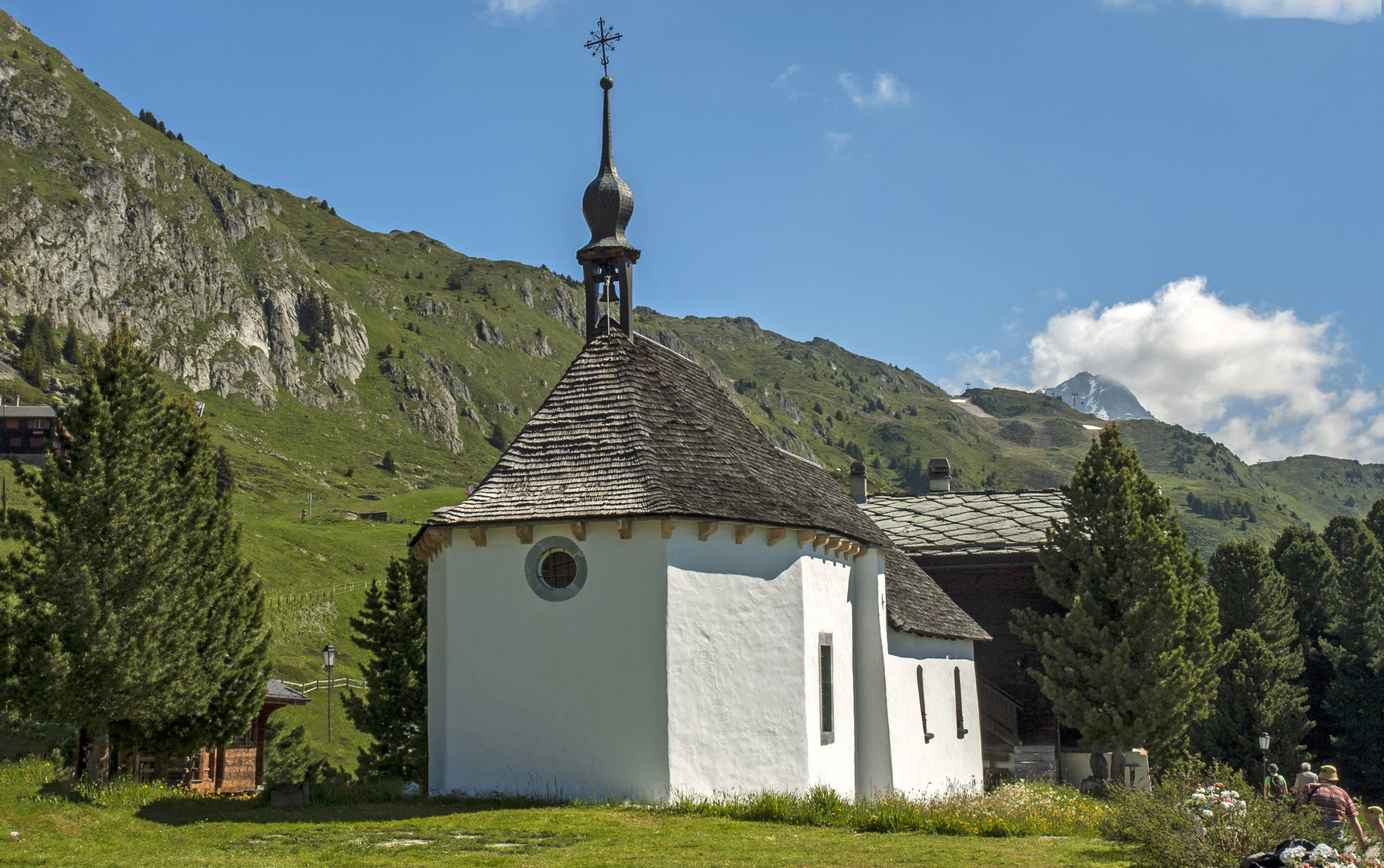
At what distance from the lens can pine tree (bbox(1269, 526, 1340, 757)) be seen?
49281 mm

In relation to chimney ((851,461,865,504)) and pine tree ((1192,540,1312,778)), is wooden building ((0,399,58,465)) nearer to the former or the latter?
chimney ((851,461,865,504))

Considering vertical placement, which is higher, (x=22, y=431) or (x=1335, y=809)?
(x=22, y=431)

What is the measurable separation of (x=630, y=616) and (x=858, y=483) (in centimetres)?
2307

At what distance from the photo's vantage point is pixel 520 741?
1689cm

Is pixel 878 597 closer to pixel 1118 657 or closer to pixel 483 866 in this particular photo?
pixel 1118 657

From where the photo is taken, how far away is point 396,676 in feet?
93.6

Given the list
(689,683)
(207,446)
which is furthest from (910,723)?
(207,446)

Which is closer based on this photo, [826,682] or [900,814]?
[900,814]

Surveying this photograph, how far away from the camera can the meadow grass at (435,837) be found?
1224 centimetres

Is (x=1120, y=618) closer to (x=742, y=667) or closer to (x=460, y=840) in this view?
(x=742, y=667)

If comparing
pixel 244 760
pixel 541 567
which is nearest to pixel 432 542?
pixel 541 567

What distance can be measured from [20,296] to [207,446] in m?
142

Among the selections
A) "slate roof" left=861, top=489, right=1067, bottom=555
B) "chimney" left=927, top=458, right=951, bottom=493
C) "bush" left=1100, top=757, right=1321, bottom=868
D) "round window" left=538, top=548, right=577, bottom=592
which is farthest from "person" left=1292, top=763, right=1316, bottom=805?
"chimney" left=927, top=458, right=951, bottom=493

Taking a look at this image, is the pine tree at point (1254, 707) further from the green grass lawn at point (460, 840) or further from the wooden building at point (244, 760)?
the wooden building at point (244, 760)
